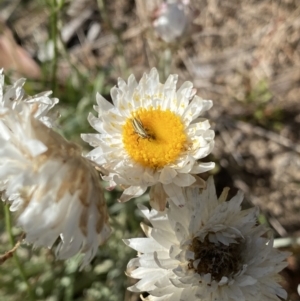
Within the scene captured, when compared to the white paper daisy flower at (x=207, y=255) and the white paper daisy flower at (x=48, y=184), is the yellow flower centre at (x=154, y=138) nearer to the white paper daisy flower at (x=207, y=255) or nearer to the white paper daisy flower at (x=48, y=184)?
the white paper daisy flower at (x=207, y=255)

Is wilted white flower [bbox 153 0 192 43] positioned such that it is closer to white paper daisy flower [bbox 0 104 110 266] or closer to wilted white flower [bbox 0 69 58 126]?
wilted white flower [bbox 0 69 58 126]

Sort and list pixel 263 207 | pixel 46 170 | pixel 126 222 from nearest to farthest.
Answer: pixel 46 170, pixel 126 222, pixel 263 207

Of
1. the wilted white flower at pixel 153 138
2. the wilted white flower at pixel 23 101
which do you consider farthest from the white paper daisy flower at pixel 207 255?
the wilted white flower at pixel 23 101

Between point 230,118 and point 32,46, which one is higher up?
point 32,46

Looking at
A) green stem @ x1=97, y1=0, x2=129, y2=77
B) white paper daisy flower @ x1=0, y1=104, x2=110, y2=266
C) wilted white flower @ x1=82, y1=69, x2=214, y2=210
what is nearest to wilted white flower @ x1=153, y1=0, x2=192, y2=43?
green stem @ x1=97, y1=0, x2=129, y2=77

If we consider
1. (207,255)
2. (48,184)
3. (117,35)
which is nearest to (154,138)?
(207,255)

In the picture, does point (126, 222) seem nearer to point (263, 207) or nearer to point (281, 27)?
point (263, 207)

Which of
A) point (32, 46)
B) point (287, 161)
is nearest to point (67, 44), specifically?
point (32, 46)
